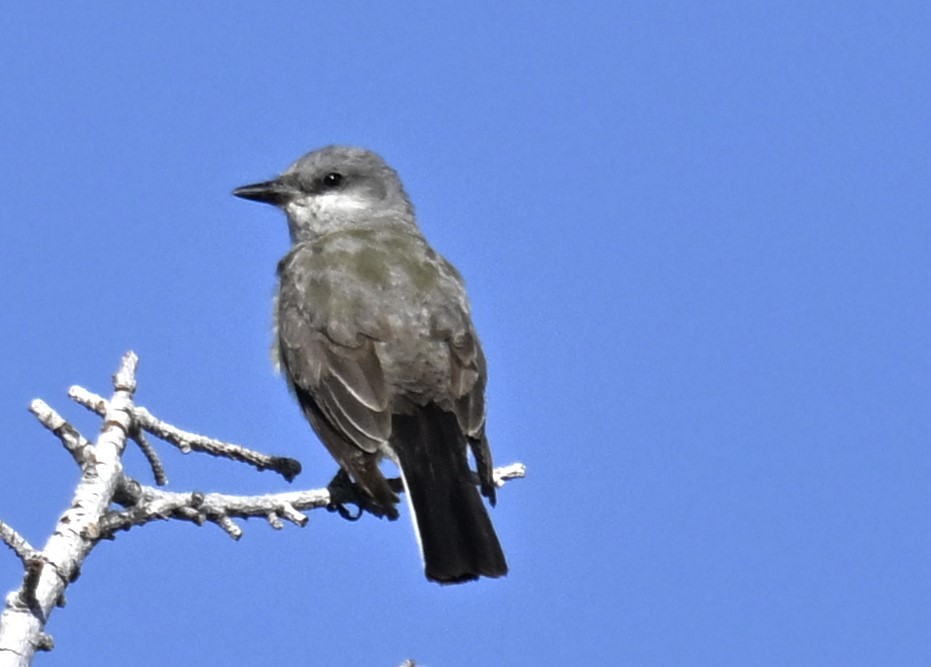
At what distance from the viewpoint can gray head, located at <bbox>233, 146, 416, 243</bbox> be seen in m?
9.67

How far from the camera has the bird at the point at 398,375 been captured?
6930 mm

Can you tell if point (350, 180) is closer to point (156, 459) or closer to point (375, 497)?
point (375, 497)

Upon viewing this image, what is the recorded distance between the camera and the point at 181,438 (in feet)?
18.4

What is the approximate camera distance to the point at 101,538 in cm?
460

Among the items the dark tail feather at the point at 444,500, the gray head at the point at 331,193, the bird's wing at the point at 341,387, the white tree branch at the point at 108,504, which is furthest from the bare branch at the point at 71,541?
the gray head at the point at 331,193

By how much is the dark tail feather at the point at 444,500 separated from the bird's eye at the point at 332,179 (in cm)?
259

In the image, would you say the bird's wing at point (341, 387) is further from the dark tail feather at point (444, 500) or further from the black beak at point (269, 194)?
the black beak at point (269, 194)

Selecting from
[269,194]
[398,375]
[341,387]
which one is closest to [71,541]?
[341,387]

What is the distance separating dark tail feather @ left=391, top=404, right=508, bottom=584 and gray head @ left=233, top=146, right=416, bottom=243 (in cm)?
237

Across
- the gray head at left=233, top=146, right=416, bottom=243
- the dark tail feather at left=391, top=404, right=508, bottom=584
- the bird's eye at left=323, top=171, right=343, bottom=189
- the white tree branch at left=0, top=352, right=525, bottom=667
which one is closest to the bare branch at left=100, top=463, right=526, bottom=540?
the white tree branch at left=0, top=352, right=525, bottom=667

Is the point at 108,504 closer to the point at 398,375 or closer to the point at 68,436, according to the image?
the point at 68,436

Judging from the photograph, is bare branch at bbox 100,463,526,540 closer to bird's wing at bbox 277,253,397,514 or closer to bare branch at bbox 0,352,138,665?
bare branch at bbox 0,352,138,665

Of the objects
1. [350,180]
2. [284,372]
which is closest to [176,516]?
[284,372]

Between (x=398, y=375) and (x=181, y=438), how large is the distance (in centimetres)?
227
